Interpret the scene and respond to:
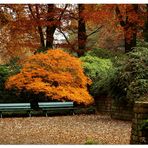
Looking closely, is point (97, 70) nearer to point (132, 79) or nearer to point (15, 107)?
point (15, 107)

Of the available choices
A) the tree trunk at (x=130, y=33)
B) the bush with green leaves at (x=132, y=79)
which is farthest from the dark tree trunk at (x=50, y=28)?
the bush with green leaves at (x=132, y=79)

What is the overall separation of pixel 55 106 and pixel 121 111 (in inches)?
133

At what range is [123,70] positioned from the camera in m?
14.4

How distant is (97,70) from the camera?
60.6 feet

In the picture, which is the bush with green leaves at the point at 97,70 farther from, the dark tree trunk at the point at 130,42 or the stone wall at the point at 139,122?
the stone wall at the point at 139,122

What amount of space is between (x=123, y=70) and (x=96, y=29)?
9.84m

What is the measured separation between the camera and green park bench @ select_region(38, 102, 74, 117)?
1747cm

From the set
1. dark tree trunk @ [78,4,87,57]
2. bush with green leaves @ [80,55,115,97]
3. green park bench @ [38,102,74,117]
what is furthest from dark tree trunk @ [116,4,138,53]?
green park bench @ [38,102,74,117]

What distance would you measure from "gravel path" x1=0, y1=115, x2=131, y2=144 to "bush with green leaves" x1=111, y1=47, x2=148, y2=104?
801 mm

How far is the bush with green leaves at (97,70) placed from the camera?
1714 cm

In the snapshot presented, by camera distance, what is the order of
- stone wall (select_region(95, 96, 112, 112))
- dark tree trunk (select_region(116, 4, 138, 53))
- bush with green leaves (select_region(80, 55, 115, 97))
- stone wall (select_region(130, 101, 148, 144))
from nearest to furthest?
stone wall (select_region(130, 101, 148, 144))
stone wall (select_region(95, 96, 112, 112))
bush with green leaves (select_region(80, 55, 115, 97))
dark tree trunk (select_region(116, 4, 138, 53))

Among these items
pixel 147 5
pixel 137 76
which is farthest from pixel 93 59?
pixel 137 76

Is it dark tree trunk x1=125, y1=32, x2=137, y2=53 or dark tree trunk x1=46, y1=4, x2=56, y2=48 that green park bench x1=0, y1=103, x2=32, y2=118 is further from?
dark tree trunk x1=125, y1=32, x2=137, y2=53

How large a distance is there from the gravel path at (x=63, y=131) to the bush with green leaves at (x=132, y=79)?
0.80m
